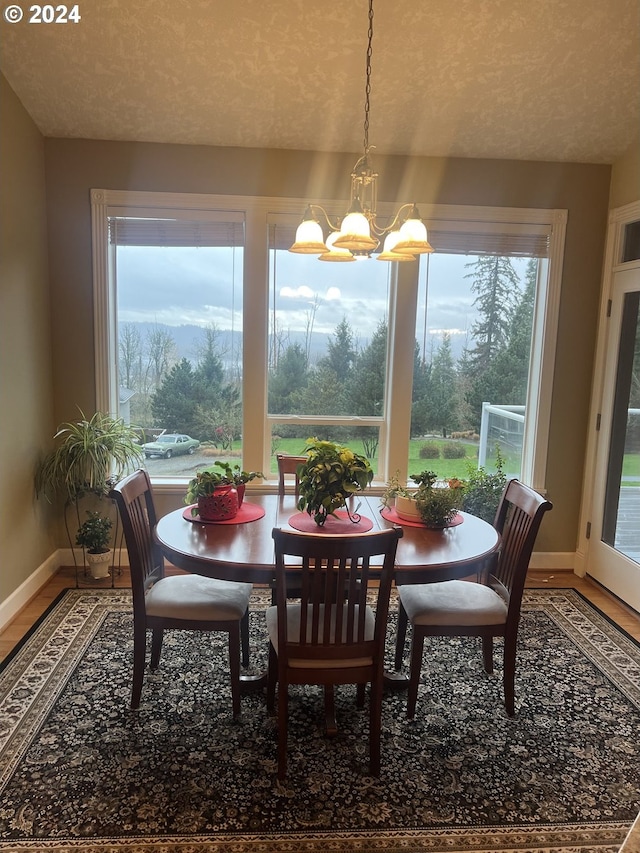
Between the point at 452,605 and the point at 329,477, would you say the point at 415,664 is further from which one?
the point at 329,477

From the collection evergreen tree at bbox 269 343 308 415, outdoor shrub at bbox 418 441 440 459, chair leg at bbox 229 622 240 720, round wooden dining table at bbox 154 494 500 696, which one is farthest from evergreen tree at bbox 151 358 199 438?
chair leg at bbox 229 622 240 720

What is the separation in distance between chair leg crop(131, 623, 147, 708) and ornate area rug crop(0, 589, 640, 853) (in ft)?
0.20

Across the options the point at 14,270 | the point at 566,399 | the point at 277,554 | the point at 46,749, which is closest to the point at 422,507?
the point at 277,554

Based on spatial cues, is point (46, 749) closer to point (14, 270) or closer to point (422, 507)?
point (422, 507)

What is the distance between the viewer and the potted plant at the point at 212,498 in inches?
96.3

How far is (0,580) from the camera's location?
3021mm

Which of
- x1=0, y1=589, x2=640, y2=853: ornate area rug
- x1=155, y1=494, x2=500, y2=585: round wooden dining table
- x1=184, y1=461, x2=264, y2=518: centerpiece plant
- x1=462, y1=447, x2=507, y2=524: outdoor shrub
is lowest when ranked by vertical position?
x1=0, y1=589, x2=640, y2=853: ornate area rug

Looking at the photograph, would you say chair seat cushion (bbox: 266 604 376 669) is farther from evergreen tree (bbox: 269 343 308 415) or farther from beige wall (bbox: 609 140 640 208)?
beige wall (bbox: 609 140 640 208)

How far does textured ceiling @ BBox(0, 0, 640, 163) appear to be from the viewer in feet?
8.86

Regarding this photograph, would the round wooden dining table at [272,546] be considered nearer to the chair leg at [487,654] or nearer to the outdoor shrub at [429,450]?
the chair leg at [487,654]

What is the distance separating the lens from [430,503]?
8.00ft

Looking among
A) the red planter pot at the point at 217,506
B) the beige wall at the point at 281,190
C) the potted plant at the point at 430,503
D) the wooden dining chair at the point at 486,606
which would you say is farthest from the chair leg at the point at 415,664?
the beige wall at the point at 281,190

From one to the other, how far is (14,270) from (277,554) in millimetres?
2399

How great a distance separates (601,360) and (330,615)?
9.40 ft
